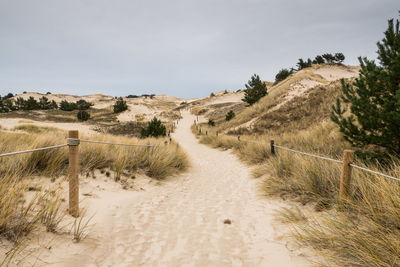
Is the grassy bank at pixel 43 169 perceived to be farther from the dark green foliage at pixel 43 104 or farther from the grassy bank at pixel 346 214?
the dark green foliage at pixel 43 104

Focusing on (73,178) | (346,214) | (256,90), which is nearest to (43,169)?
(73,178)

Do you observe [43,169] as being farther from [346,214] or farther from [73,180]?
[346,214]

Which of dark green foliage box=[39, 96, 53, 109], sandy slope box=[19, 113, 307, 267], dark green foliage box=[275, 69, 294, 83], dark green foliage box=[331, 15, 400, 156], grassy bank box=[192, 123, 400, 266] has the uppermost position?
dark green foliage box=[275, 69, 294, 83]

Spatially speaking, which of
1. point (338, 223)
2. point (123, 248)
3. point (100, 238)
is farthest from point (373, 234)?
point (100, 238)

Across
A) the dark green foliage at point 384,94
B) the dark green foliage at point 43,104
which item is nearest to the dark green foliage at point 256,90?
the dark green foliage at point 384,94

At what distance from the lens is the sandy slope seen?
229 cm

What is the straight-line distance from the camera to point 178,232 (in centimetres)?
307

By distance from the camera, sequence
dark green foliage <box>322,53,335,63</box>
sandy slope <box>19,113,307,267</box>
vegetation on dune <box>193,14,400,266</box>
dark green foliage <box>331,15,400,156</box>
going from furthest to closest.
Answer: dark green foliage <box>322,53,335,63</box>
dark green foliage <box>331,15,400,156</box>
sandy slope <box>19,113,307,267</box>
vegetation on dune <box>193,14,400,266</box>

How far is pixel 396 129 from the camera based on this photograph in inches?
161

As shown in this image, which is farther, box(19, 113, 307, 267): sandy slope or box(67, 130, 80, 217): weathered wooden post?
box(67, 130, 80, 217): weathered wooden post

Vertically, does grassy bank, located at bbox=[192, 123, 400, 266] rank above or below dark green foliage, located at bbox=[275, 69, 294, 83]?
below

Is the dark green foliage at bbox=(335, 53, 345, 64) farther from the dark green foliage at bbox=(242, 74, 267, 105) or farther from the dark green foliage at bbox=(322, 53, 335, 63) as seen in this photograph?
the dark green foliage at bbox=(242, 74, 267, 105)

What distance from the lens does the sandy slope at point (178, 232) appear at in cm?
229

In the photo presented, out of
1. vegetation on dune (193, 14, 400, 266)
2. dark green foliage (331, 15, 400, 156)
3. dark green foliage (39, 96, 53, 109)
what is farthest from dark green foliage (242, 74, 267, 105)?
dark green foliage (39, 96, 53, 109)
